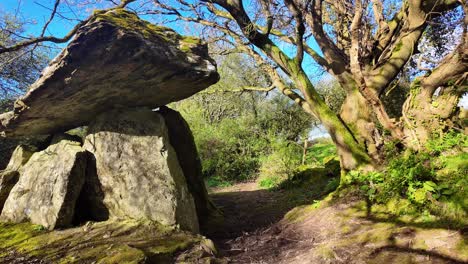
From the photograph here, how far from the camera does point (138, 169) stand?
6.07m

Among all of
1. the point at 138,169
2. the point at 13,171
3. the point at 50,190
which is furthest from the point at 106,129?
the point at 13,171

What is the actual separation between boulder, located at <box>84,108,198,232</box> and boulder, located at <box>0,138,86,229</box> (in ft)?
1.35

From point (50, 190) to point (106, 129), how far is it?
58.9 inches

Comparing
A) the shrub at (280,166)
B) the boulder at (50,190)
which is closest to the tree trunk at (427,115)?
the shrub at (280,166)

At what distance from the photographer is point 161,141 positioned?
256 inches

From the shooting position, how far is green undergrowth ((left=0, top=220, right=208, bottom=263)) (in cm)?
432

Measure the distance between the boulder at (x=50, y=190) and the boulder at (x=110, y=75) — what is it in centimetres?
82

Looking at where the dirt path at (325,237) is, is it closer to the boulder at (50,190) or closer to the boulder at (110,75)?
the boulder at (50,190)

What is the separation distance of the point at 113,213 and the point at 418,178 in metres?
5.06

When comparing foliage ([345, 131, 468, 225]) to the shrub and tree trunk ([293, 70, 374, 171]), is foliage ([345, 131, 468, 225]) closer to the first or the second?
tree trunk ([293, 70, 374, 171])

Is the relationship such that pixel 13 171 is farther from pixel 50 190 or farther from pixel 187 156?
pixel 187 156

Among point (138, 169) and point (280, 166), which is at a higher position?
point (138, 169)

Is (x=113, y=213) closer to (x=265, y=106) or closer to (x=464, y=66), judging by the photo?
(x=464, y=66)

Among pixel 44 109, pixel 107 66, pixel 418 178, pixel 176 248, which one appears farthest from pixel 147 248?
pixel 418 178
